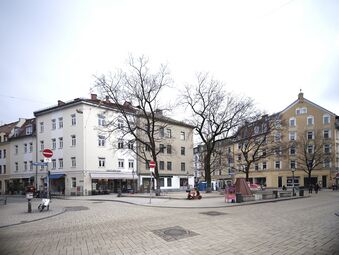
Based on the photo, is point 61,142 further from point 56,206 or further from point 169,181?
point 56,206

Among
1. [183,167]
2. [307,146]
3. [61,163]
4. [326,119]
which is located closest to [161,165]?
[183,167]

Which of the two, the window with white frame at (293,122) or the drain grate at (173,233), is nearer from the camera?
the drain grate at (173,233)

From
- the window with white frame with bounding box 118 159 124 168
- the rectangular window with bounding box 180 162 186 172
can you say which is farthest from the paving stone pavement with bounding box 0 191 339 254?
the rectangular window with bounding box 180 162 186 172

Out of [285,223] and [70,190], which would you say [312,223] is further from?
[70,190]

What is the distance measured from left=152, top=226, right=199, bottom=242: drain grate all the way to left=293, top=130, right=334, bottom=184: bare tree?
5044cm

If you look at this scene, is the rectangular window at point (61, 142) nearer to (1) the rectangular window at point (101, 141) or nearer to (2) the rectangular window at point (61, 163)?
(2) the rectangular window at point (61, 163)

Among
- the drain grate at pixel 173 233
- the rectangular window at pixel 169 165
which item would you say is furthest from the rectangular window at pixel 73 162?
the drain grate at pixel 173 233

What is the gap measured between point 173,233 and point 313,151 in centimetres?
5826

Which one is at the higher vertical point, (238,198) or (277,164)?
(238,198)

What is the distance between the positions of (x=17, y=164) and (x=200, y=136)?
34.5m

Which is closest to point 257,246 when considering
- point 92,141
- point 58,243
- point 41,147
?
point 58,243

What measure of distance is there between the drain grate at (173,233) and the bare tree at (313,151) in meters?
50.4

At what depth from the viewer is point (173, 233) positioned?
9859 mm

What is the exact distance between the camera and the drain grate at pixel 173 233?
9.20 metres
